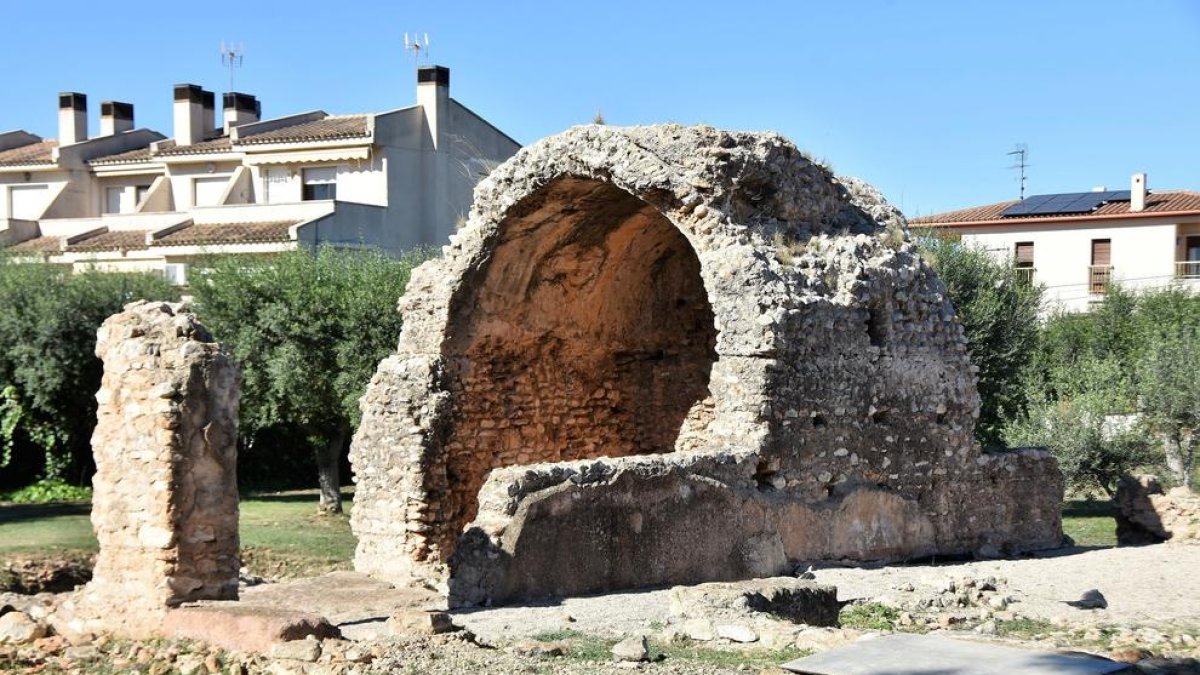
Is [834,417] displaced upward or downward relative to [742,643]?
upward

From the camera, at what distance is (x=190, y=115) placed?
42.2m

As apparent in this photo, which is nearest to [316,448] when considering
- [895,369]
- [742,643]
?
[895,369]

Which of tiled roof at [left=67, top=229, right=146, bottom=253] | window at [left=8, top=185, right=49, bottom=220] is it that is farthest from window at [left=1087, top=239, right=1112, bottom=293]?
window at [left=8, top=185, right=49, bottom=220]

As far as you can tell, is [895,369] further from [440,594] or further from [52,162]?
[52,162]

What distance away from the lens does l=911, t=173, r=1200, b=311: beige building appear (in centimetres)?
3772

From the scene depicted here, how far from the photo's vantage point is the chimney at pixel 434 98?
124ft

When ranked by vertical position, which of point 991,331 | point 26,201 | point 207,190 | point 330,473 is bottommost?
point 330,473

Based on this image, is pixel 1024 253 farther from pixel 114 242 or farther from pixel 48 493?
pixel 48 493

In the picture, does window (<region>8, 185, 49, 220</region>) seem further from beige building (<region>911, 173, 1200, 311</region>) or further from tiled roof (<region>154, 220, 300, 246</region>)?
beige building (<region>911, 173, 1200, 311</region>)

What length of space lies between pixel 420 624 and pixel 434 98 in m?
29.7

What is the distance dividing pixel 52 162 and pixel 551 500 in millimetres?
36225

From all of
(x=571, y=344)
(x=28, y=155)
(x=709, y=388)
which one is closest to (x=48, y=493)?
(x=571, y=344)

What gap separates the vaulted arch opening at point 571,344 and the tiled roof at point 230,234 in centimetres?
1775

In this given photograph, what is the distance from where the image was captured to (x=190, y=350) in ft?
32.9
